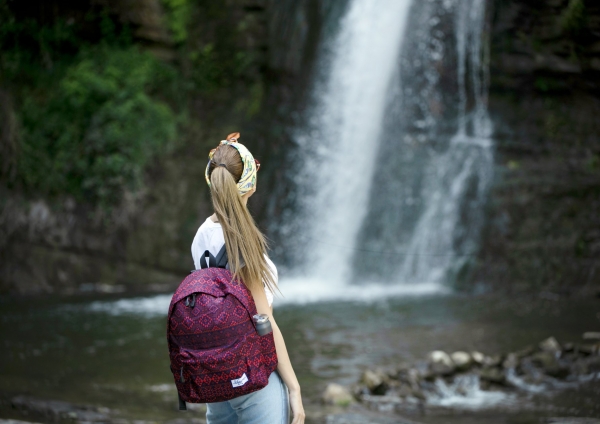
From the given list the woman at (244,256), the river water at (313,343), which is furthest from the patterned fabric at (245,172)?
the river water at (313,343)

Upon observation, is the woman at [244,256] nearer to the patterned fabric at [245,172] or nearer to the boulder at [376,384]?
the patterned fabric at [245,172]

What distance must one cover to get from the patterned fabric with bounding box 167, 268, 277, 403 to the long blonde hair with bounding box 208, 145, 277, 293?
0.05 metres

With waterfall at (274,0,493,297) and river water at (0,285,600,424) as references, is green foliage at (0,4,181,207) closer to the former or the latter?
river water at (0,285,600,424)

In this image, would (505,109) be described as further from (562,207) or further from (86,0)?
(86,0)

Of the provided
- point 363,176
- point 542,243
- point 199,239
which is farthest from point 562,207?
point 199,239

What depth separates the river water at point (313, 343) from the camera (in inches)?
A: 210

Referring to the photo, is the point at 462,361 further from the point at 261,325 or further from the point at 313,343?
the point at 261,325

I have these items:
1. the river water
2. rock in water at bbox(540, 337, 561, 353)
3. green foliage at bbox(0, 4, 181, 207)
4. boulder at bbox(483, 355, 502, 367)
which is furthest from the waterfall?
boulder at bbox(483, 355, 502, 367)

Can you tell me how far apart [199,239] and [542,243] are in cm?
998

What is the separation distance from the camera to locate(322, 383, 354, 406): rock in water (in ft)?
17.9

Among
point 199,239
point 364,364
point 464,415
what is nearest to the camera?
point 199,239

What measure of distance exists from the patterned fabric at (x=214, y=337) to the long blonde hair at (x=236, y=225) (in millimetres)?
54

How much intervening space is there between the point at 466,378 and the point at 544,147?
22.7 feet

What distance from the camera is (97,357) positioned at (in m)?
7.24
